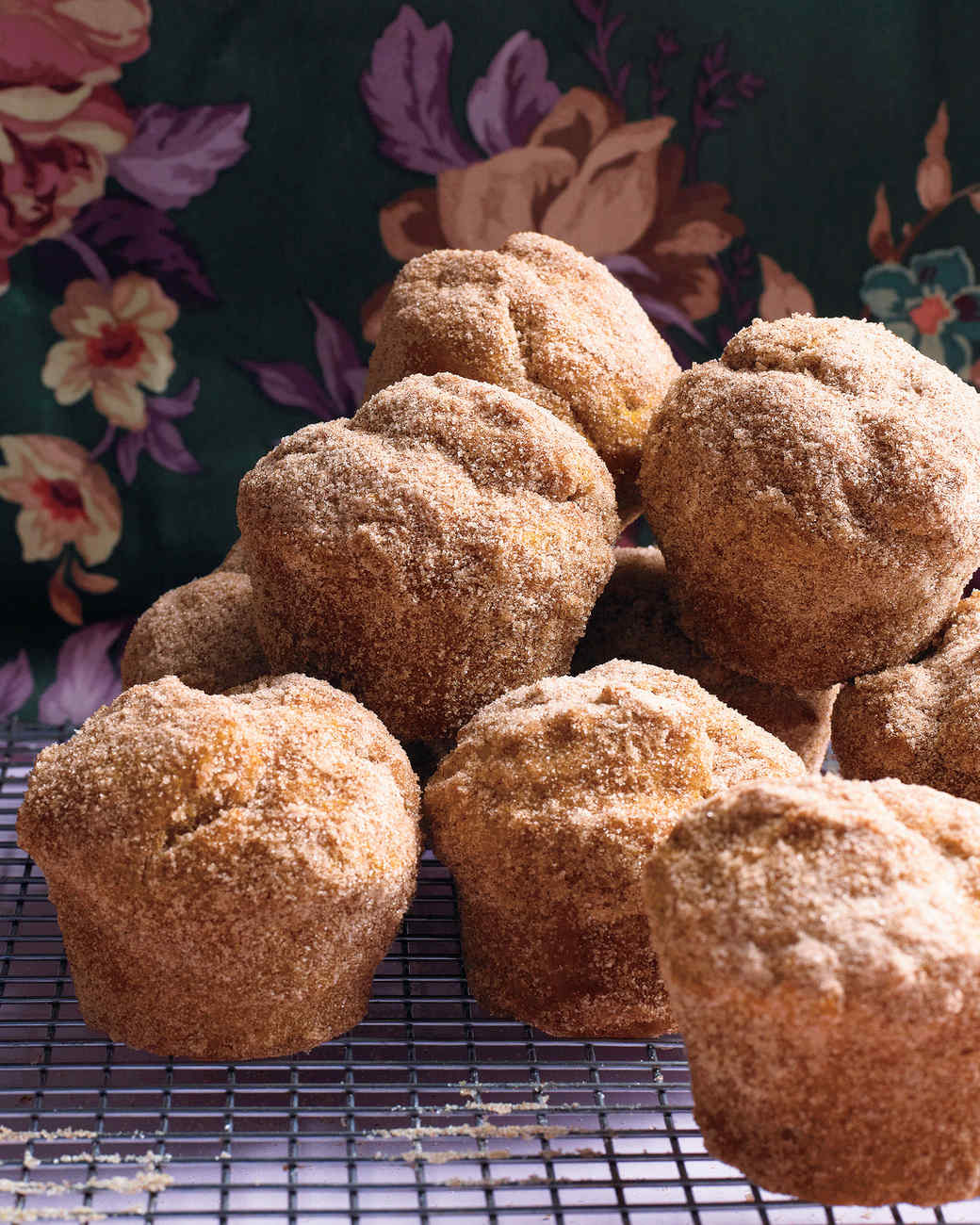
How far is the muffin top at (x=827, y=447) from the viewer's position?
1.22 metres

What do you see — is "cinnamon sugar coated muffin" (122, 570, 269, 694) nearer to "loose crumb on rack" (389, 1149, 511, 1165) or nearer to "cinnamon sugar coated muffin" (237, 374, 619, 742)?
"cinnamon sugar coated muffin" (237, 374, 619, 742)

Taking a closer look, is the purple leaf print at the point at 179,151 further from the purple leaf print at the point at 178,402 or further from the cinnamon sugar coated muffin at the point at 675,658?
the cinnamon sugar coated muffin at the point at 675,658

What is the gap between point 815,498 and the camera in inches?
47.9

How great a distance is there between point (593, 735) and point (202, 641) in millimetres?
471

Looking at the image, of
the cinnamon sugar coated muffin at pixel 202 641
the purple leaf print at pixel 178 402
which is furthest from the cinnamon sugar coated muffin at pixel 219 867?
the purple leaf print at pixel 178 402

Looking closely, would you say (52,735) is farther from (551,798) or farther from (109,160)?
(551,798)

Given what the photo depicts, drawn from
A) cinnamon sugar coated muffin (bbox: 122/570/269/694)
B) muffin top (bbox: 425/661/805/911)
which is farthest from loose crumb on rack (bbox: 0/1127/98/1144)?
cinnamon sugar coated muffin (bbox: 122/570/269/694)

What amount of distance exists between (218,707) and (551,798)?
0.87 feet

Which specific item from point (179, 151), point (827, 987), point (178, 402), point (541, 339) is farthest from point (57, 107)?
point (827, 987)

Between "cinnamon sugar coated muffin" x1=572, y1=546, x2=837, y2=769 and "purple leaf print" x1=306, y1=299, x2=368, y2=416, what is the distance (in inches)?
34.9

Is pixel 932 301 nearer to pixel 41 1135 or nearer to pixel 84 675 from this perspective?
pixel 84 675

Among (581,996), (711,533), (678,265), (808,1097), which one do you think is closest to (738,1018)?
(808,1097)

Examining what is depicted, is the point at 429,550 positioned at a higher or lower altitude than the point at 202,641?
higher

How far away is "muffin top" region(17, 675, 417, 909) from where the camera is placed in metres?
1.04
